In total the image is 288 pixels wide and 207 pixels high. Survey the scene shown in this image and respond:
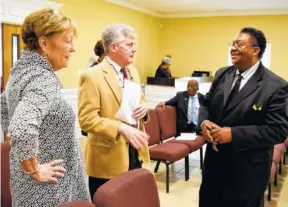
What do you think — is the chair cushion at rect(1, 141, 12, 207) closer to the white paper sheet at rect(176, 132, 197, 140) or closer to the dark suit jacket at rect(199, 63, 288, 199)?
the dark suit jacket at rect(199, 63, 288, 199)

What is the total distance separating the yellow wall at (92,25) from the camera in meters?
5.95

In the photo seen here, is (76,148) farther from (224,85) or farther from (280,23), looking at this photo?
(280,23)

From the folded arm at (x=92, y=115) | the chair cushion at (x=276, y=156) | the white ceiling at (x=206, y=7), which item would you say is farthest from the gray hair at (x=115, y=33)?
the white ceiling at (x=206, y=7)

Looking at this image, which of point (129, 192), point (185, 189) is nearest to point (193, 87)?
point (185, 189)

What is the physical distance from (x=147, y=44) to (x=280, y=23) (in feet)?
11.6

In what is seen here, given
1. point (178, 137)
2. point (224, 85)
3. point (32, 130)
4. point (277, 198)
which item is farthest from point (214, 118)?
point (178, 137)

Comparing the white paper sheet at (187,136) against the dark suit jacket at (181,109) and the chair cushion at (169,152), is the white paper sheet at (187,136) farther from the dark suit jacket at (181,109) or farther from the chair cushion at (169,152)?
the chair cushion at (169,152)

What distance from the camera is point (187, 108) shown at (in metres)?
4.34

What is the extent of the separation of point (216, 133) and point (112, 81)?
0.66 meters

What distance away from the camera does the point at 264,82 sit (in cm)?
179

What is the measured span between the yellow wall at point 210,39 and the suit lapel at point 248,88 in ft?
23.6

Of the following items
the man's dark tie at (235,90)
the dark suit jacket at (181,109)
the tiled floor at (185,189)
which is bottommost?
the tiled floor at (185,189)

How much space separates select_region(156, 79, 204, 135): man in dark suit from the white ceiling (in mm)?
3660

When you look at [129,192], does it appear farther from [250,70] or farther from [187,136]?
[187,136]
